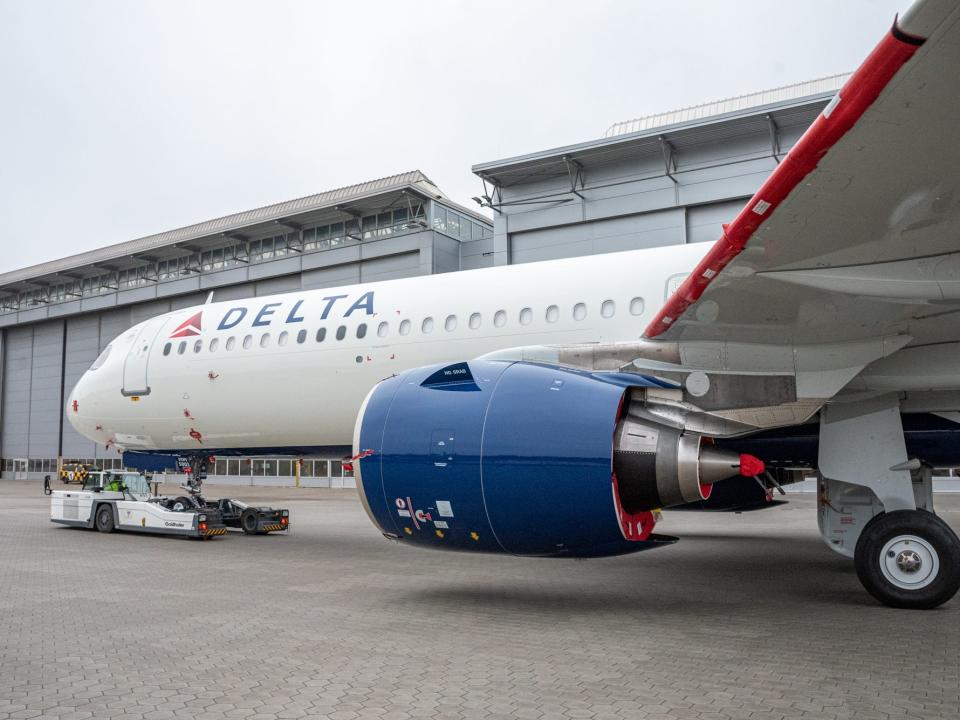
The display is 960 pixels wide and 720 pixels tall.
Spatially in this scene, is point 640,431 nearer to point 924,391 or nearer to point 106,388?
point 924,391

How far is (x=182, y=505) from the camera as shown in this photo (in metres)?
14.7

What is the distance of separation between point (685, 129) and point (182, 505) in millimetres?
18249

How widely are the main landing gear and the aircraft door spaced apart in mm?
11148

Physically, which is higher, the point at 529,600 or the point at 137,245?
the point at 137,245

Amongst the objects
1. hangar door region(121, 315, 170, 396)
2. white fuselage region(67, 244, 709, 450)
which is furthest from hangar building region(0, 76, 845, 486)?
hangar door region(121, 315, 170, 396)

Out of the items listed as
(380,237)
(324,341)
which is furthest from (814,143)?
(380,237)

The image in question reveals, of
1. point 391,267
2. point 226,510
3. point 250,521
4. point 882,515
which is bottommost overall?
point 250,521

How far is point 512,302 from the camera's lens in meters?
10.4

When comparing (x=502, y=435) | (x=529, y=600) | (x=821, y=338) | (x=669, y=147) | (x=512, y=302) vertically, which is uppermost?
(x=669, y=147)

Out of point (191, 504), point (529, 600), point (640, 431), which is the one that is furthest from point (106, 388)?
point (640, 431)

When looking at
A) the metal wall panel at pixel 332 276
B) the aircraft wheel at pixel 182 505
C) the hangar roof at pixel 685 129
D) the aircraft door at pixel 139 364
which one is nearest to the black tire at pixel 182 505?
the aircraft wheel at pixel 182 505

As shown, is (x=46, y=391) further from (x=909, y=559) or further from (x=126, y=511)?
(x=909, y=559)

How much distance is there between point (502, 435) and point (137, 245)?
39.5 meters

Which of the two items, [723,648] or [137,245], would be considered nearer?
[723,648]
